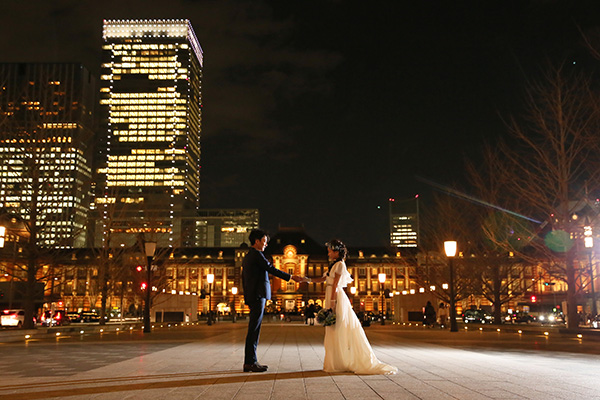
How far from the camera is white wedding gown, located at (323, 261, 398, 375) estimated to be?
8555 mm

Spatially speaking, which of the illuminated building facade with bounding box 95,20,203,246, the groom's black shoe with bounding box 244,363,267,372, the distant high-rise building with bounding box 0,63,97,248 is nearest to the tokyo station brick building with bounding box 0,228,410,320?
the illuminated building facade with bounding box 95,20,203,246

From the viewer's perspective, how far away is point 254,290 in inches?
354

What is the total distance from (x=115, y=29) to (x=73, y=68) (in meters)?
40.2

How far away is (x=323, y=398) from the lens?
20.7ft

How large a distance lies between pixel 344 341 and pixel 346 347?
102mm

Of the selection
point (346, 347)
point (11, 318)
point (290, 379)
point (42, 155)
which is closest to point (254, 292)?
point (290, 379)

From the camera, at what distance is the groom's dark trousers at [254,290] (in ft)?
29.4

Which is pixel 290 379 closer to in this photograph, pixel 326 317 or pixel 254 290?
pixel 326 317

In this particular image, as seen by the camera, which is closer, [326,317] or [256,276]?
[326,317]

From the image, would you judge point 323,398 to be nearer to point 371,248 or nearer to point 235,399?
point 235,399

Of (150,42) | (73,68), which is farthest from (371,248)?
(150,42)

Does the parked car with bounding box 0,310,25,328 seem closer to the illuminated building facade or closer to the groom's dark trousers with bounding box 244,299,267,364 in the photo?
the groom's dark trousers with bounding box 244,299,267,364

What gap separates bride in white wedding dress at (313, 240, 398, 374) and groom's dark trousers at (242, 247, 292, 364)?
800mm

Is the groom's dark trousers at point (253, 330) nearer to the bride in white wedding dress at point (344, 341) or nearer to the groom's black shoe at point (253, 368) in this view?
the groom's black shoe at point (253, 368)
